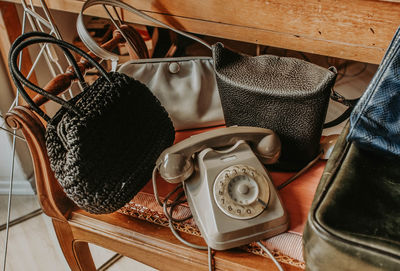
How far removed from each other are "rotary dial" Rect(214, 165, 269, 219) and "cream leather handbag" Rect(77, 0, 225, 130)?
24cm

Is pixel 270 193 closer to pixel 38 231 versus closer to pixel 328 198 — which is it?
pixel 328 198

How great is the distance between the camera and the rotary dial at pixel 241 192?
58 centimetres

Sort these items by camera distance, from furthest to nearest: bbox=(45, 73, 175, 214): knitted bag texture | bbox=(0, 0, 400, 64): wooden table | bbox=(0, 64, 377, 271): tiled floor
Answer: bbox=(0, 64, 377, 271): tiled floor < bbox=(0, 0, 400, 64): wooden table < bbox=(45, 73, 175, 214): knitted bag texture

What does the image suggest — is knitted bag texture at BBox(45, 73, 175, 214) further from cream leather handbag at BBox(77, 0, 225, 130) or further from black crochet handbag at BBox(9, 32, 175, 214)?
cream leather handbag at BBox(77, 0, 225, 130)

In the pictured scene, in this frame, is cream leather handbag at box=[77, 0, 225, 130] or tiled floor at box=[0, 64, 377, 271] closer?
cream leather handbag at box=[77, 0, 225, 130]

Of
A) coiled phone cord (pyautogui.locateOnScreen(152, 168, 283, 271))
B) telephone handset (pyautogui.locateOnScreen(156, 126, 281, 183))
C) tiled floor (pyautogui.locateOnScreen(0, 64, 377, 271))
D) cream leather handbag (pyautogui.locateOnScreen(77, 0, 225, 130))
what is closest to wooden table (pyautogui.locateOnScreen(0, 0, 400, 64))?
cream leather handbag (pyautogui.locateOnScreen(77, 0, 225, 130))

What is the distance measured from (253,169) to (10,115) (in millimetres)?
429

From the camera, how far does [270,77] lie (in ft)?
2.13

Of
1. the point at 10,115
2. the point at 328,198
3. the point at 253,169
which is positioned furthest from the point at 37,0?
the point at 328,198

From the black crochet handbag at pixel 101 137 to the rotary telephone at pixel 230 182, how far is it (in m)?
0.06

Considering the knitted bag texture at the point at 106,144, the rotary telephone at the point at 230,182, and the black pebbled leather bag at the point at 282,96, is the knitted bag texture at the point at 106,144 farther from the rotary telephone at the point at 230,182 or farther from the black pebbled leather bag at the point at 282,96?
the black pebbled leather bag at the point at 282,96

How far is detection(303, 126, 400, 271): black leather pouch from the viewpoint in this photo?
46 cm

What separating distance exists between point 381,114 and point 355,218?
0.20 metres

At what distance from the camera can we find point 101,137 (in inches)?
22.9
